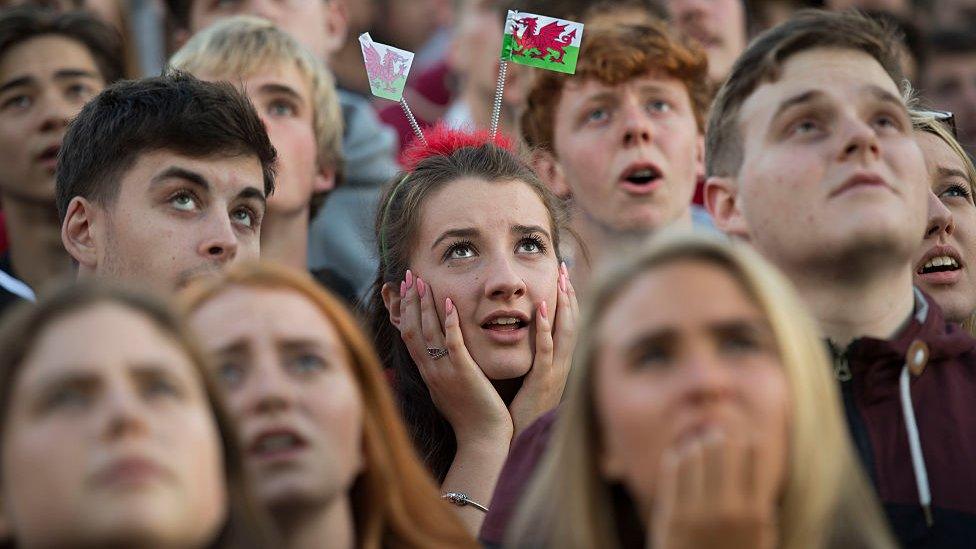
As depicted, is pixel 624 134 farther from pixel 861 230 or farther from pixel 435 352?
pixel 861 230

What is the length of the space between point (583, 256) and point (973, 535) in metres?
2.32

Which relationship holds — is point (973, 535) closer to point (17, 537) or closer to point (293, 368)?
point (293, 368)

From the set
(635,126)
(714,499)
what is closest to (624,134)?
(635,126)

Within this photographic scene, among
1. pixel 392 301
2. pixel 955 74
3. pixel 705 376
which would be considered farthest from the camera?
pixel 955 74

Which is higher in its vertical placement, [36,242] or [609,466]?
[36,242]

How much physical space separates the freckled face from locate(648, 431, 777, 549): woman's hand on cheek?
1.91 m

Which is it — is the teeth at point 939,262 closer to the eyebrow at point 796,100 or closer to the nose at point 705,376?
the eyebrow at point 796,100

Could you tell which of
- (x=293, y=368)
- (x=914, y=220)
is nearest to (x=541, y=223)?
(x=914, y=220)

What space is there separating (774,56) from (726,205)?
40 cm

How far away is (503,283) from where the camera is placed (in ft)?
15.9

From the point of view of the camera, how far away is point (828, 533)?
3166 millimetres

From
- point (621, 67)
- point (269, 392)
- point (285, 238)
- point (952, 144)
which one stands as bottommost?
point (269, 392)

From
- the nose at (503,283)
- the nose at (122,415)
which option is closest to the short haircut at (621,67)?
the nose at (503,283)

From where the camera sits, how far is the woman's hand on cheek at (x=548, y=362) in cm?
489
